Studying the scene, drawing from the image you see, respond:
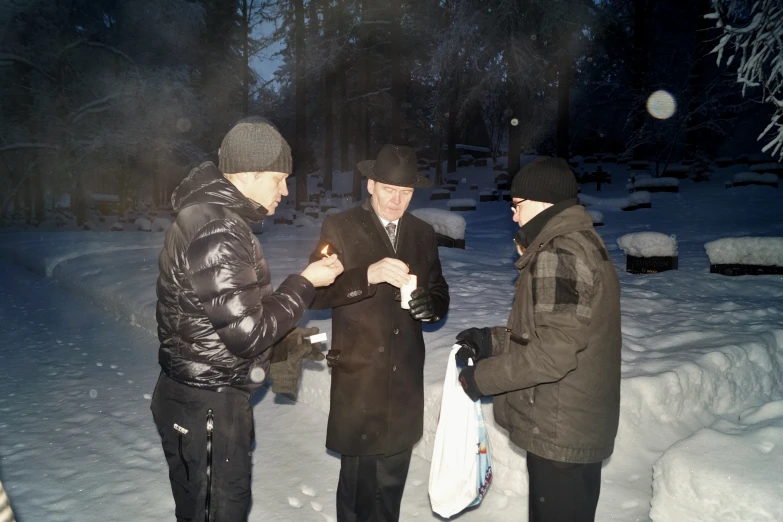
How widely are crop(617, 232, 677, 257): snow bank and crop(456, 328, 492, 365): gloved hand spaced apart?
23.6 feet

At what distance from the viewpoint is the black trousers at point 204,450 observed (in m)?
2.14

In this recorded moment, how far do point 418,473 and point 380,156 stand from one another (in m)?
2.56

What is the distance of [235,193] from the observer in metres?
2.13

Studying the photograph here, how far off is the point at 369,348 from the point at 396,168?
1.08 meters

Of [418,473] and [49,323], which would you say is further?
[49,323]

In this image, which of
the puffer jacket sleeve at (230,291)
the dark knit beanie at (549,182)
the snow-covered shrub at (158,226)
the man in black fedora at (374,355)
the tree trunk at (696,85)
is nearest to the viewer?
the puffer jacket sleeve at (230,291)

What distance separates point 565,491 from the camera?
2145 millimetres

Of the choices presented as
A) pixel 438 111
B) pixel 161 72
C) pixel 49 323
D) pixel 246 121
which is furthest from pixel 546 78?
pixel 246 121

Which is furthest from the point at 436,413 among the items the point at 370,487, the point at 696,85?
the point at 696,85

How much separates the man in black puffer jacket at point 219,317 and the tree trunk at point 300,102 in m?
23.9

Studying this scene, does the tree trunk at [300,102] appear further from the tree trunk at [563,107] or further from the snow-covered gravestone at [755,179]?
the snow-covered gravestone at [755,179]

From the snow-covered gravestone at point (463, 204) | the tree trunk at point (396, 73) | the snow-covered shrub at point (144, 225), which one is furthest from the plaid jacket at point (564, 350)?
the snow-covered shrub at point (144, 225)

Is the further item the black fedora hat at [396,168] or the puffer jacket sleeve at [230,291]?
the black fedora hat at [396,168]

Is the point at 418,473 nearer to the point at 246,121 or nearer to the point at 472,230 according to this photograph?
the point at 246,121
